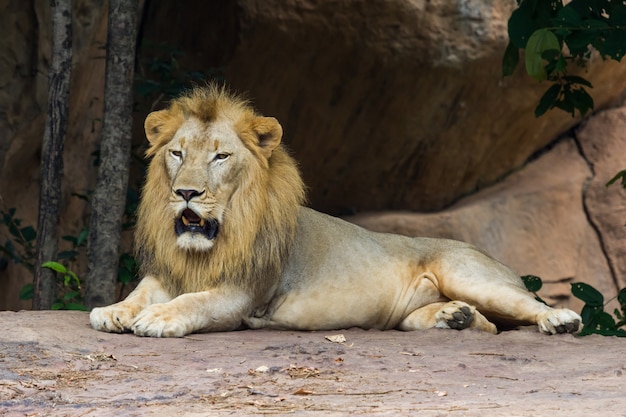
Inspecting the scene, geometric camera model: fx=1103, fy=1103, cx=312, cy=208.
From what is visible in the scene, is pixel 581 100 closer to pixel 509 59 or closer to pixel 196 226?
pixel 509 59

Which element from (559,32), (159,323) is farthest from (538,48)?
(159,323)

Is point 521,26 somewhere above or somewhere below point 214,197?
above

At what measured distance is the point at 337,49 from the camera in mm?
8688

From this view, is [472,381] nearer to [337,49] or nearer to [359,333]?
[359,333]

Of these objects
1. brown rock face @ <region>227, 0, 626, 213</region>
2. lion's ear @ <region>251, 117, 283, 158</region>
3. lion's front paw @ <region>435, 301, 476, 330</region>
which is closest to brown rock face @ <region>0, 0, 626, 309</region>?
brown rock face @ <region>227, 0, 626, 213</region>

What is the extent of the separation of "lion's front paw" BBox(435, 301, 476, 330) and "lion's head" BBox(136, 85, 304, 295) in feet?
3.06

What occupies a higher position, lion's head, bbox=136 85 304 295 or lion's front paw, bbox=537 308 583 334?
lion's head, bbox=136 85 304 295

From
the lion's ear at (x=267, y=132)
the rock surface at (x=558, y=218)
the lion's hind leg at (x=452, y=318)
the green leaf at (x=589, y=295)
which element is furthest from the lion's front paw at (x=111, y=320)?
the rock surface at (x=558, y=218)

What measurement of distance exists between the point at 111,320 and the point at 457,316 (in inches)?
71.8

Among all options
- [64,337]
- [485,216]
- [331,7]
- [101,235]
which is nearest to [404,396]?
[64,337]

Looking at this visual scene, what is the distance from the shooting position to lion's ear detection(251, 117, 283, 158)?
19.2ft

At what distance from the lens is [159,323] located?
5250 mm

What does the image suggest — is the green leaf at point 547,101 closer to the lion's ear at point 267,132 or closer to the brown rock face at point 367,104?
the lion's ear at point 267,132

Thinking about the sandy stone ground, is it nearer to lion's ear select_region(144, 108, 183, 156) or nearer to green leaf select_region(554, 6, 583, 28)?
lion's ear select_region(144, 108, 183, 156)
